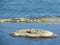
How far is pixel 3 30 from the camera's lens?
12.6 feet

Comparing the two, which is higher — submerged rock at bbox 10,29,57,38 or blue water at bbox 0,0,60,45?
blue water at bbox 0,0,60,45

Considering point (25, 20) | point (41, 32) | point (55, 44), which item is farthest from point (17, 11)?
point (55, 44)

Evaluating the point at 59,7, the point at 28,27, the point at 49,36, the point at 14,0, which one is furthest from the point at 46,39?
the point at 14,0

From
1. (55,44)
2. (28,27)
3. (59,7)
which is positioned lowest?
(55,44)

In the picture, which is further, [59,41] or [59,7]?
[59,7]

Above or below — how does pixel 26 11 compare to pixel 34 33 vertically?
above

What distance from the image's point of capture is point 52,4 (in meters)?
4.01

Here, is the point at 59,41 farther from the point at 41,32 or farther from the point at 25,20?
the point at 25,20

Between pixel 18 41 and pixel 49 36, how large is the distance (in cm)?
54

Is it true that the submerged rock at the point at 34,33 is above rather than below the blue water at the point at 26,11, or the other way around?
below

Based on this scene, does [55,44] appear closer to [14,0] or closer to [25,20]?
[25,20]

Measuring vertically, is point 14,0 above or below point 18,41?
above

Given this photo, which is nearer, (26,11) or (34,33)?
(34,33)

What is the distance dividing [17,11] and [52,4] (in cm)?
64
